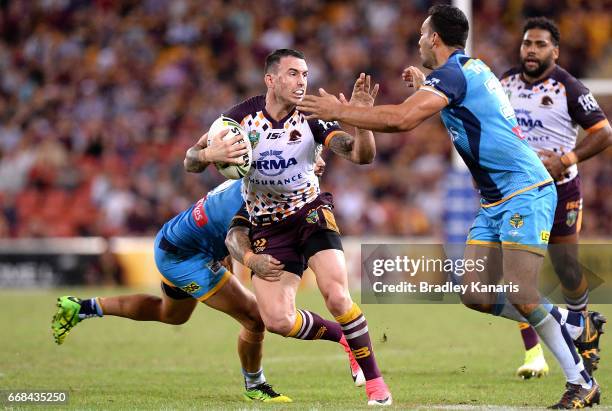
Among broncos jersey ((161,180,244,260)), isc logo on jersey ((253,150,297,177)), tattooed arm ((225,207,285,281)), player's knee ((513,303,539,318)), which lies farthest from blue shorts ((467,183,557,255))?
broncos jersey ((161,180,244,260))

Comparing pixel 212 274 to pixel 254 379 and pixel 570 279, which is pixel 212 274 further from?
pixel 570 279

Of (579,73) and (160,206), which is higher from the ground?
(579,73)

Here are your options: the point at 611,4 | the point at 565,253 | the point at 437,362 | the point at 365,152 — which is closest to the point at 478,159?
the point at 365,152

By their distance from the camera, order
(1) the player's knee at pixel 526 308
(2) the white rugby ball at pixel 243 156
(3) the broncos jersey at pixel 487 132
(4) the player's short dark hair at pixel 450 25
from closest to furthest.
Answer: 1. (1) the player's knee at pixel 526 308
2. (3) the broncos jersey at pixel 487 132
3. (4) the player's short dark hair at pixel 450 25
4. (2) the white rugby ball at pixel 243 156

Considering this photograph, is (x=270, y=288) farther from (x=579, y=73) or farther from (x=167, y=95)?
(x=167, y=95)

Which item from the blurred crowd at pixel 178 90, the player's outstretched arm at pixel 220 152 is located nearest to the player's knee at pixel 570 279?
the player's outstretched arm at pixel 220 152

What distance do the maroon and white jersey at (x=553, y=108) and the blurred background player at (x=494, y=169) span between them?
178cm

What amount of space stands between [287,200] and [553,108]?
8.72ft

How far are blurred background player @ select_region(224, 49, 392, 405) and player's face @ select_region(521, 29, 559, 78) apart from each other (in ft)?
7.24

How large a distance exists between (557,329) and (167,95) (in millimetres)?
17528

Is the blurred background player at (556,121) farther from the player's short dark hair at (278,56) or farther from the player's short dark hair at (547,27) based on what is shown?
the player's short dark hair at (278,56)

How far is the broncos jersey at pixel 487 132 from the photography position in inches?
289

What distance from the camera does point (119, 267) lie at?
20609 millimetres

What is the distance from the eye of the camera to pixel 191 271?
339 inches
